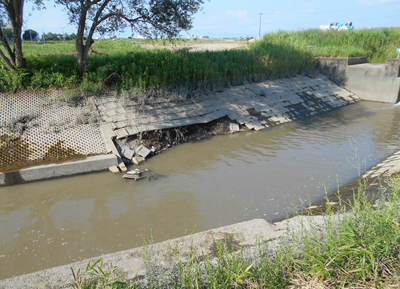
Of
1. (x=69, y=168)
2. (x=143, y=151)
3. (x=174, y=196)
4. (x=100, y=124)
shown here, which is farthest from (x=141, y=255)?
(x=100, y=124)

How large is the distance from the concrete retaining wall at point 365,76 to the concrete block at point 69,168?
45.5 feet

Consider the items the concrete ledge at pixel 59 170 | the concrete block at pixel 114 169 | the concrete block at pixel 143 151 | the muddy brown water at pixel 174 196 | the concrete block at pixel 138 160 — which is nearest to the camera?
the muddy brown water at pixel 174 196

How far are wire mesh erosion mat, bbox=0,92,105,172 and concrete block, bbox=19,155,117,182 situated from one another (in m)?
0.37

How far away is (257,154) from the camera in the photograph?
7.57 m

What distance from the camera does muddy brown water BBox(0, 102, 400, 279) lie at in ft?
14.0

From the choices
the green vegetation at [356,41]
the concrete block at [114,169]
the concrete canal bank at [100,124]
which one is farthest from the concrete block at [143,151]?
the green vegetation at [356,41]

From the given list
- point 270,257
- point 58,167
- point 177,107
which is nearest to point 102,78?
point 177,107

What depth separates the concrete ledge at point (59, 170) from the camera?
595 centimetres

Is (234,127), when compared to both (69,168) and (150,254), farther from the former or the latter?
(150,254)

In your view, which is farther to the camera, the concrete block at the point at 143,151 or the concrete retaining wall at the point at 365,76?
the concrete retaining wall at the point at 365,76

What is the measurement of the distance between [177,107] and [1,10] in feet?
20.3

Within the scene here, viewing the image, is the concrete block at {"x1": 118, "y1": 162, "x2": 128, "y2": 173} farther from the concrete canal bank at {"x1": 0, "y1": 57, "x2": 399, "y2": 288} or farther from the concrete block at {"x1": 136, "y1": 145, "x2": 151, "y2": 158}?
the concrete block at {"x1": 136, "y1": 145, "x2": 151, "y2": 158}

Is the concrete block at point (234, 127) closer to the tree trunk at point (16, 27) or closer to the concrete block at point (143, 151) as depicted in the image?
the concrete block at point (143, 151)

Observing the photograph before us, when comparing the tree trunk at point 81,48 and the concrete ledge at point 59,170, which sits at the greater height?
the tree trunk at point 81,48
